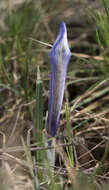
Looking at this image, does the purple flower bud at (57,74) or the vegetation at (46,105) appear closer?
the purple flower bud at (57,74)

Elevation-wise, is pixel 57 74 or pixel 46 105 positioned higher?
pixel 57 74

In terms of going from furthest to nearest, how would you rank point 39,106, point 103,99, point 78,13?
point 78,13, point 103,99, point 39,106

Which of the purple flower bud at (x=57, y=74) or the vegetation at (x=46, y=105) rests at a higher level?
the purple flower bud at (x=57, y=74)

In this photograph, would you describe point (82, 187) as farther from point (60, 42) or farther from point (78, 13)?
point (78, 13)

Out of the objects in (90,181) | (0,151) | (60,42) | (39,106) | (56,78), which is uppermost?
(60,42)

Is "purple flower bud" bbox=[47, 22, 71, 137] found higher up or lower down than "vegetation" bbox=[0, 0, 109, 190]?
higher up

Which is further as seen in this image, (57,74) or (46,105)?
(46,105)

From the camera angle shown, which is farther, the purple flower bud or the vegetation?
the vegetation

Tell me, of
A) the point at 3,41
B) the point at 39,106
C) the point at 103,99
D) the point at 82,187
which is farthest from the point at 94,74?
the point at 82,187
